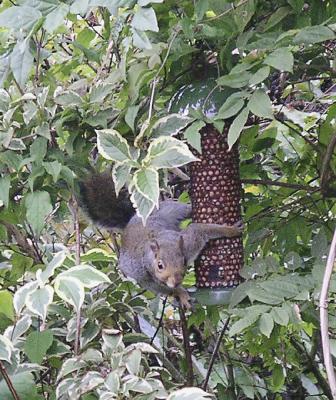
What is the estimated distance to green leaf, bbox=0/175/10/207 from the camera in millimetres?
1120

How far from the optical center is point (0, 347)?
98 cm

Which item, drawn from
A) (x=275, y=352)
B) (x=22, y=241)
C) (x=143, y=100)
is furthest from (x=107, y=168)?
Answer: (x=275, y=352)

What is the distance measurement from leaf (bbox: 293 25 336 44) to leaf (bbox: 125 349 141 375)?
476 mm

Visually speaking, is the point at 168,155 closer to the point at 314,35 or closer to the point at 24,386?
the point at 314,35

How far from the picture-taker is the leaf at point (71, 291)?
947 mm

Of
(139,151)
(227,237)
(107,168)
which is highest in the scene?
(139,151)

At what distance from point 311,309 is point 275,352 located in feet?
2.15

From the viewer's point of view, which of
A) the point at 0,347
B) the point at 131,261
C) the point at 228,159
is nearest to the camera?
the point at 0,347

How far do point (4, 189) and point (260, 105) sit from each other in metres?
0.40

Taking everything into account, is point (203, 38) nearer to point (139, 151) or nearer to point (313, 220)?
point (139, 151)

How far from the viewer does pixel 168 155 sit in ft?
3.13

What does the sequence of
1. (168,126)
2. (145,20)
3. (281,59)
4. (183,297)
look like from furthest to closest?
1. (183,297)
2. (168,126)
3. (281,59)
4. (145,20)

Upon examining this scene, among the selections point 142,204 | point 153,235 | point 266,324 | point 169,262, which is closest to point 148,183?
point 142,204

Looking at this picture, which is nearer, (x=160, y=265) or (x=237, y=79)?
(x=237, y=79)
